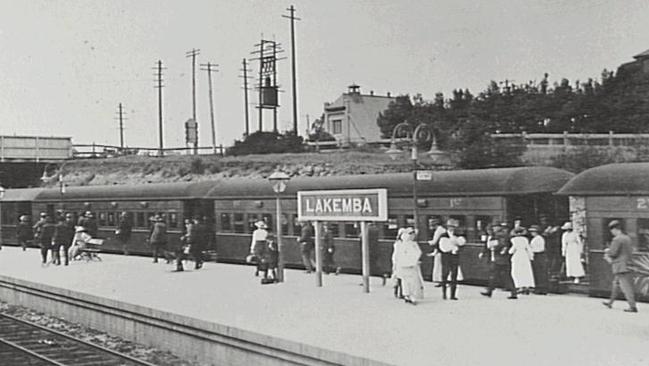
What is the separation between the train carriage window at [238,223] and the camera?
25.7 meters

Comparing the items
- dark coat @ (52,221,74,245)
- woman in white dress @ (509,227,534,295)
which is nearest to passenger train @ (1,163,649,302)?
woman in white dress @ (509,227,534,295)

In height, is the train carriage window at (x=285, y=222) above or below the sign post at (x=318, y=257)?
above

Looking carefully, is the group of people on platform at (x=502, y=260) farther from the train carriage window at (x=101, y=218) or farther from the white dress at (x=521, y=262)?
the train carriage window at (x=101, y=218)

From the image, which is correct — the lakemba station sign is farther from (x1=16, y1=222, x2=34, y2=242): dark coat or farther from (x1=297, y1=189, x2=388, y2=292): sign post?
(x1=16, y1=222, x2=34, y2=242): dark coat

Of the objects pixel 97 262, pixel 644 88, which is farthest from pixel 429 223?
pixel 644 88

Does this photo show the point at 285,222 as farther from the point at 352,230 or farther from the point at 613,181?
the point at 613,181

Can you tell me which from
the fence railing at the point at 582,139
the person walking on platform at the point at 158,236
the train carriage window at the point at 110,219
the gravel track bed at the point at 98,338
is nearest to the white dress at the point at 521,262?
the gravel track bed at the point at 98,338

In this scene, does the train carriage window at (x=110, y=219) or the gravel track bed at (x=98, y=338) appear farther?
the train carriage window at (x=110, y=219)

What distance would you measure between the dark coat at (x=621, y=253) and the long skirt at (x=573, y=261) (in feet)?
7.87

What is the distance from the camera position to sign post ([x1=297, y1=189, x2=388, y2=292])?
17094mm

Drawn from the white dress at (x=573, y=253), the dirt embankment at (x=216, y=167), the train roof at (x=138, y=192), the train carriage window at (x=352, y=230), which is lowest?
the white dress at (x=573, y=253)

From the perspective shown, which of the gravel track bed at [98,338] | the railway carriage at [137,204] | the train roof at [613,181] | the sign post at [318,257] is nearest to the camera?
the train roof at [613,181]

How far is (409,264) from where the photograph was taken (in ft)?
51.4

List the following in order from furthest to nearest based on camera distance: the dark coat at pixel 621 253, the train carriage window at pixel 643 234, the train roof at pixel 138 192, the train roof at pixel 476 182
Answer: the train roof at pixel 138 192 < the train roof at pixel 476 182 < the train carriage window at pixel 643 234 < the dark coat at pixel 621 253
